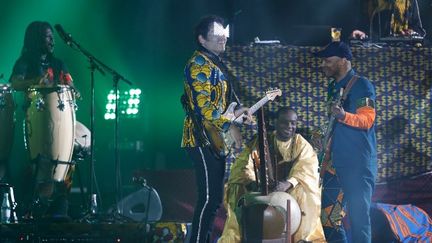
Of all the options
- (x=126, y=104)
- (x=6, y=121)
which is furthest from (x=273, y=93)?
(x=126, y=104)

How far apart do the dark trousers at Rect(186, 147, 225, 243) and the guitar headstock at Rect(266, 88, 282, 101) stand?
1358mm

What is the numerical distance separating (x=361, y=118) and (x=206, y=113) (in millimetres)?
1492

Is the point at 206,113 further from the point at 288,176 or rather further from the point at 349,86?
the point at 288,176

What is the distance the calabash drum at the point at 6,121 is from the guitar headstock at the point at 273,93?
2671 mm

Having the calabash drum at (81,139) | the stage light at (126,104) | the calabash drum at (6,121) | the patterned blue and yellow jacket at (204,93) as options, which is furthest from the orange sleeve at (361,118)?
the stage light at (126,104)

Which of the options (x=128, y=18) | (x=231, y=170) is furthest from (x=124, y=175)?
(x=231, y=170)

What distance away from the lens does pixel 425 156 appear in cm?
964

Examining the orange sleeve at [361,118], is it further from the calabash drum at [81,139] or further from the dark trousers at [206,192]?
the calabash drum at [81,139]

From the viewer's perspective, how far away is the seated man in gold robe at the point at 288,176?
875cm

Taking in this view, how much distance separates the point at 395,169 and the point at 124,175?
4.10 m

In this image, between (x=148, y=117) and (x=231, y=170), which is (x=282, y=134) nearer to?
(x=231, y=170)

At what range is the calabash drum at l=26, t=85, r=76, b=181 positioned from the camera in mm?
9039

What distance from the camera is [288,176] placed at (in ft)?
29.3

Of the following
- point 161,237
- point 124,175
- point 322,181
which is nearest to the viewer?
point 161,237
